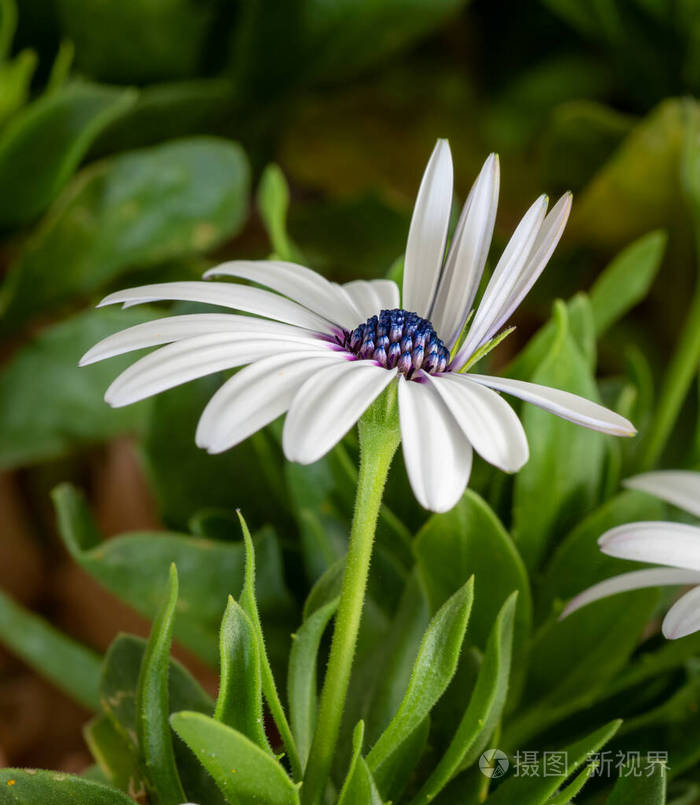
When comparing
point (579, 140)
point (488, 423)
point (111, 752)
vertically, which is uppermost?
point (579, 140)

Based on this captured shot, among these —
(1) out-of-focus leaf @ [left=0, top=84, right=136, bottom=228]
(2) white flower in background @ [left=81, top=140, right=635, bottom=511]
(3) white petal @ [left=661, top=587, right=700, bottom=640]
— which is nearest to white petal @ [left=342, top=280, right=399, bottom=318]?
(2) white flower in background @ [left=81, top=140, right=635, bottom=511]

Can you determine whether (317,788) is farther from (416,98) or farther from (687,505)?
(416,98)

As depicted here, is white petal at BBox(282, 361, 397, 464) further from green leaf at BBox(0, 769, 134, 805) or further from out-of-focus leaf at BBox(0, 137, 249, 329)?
out-of-focus leaf at BBox(0, 137, 249, 329)

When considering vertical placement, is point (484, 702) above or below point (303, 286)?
below

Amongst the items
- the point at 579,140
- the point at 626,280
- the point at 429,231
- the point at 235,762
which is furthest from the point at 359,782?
the point at 579,140

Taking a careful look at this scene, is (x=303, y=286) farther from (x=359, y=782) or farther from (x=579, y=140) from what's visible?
(x=579, y=140)

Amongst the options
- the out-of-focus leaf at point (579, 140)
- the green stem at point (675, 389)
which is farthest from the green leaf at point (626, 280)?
the out-of-focus leaf at point (579, 140)

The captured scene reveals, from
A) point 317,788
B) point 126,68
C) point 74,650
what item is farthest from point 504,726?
point 126,68
